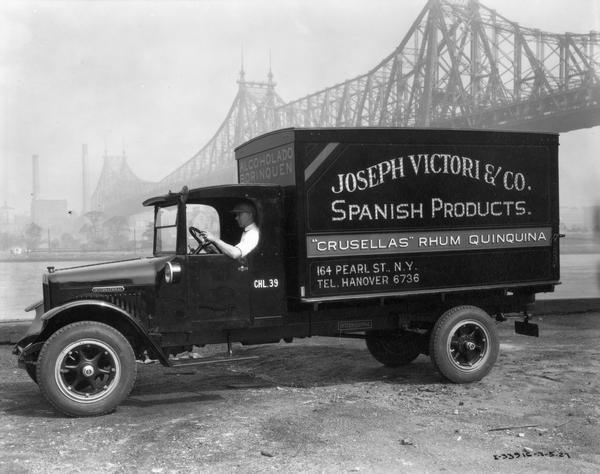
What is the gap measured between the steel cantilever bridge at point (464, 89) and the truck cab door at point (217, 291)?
34.2m

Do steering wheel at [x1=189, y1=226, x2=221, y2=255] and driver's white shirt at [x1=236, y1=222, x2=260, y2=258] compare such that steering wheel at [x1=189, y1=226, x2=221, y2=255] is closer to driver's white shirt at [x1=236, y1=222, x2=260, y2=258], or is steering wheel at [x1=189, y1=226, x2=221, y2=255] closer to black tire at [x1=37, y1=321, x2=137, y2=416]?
driver's white shirt at [x1=236, y1=222, x2=260, y2=258]

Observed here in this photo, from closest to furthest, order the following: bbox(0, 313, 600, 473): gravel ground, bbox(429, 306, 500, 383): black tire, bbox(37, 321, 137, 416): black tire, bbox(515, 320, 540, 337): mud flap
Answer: bbox(0, 313, 600, 473): gravel ground, bbox(37, 321, 137, 416): black tire, bbox(429, 306, 500, 383): black tire, bbox(515, 320, 540, 337): mud flap

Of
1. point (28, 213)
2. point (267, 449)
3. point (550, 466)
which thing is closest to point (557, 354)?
point (550, 466)

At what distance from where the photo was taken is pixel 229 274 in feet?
20.0

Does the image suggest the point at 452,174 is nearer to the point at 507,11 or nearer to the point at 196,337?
the point at 196,337

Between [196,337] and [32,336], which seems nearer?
[32,336]

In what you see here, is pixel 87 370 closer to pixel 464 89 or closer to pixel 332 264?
pixel 332 264

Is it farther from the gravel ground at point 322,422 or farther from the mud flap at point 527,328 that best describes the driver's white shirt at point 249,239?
the mud flap at point 527,328

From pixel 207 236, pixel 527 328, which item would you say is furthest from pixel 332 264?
pixel 527 328

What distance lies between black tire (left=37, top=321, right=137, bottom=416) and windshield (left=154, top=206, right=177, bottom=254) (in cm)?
98

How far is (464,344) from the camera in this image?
6898mm

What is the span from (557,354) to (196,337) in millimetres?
4835

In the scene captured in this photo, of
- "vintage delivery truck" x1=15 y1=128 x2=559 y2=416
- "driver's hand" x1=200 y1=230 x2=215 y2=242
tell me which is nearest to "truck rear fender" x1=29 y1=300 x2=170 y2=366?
"vintage delivery truck" x1=15 y1=128 x2=559 y2=416

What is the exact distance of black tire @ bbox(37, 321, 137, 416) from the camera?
17.9 feet
